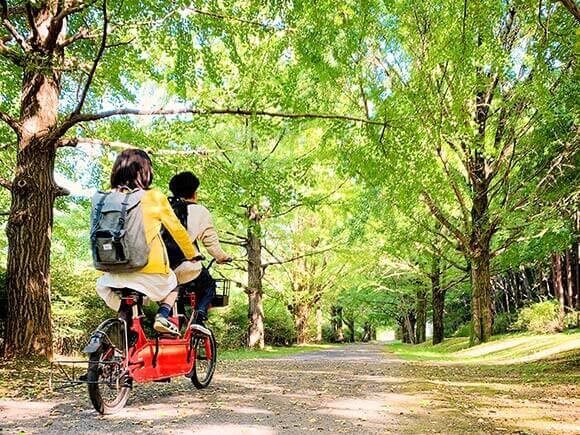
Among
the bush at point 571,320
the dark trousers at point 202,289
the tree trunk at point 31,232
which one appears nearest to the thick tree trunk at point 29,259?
the tree trunk at point 31,232

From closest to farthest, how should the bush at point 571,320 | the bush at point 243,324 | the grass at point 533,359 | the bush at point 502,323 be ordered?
the grass at point 533,359 → the bush at point 571,320 → the bush at point 243,324 → the bush at point 502,323

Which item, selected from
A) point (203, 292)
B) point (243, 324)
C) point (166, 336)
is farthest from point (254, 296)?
point (166, 336)

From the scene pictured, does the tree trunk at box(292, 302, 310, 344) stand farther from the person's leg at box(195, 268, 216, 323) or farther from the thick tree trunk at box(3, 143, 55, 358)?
the person's leg at box(195, 268, 216, 323)

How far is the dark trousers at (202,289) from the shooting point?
523 centimetres

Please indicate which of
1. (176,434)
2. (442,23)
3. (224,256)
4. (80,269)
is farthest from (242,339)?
(176,434)

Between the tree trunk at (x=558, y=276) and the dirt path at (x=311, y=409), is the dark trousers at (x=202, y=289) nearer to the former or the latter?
the dirt path at (x=311, y=409)

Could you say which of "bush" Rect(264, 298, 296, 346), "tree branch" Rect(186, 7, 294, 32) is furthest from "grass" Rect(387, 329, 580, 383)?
"bush" Rect(264, 298, 296, 346)

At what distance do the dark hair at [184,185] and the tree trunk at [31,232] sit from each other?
3.00 meters

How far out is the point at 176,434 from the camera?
11.2 feet

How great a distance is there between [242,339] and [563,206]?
12531 mm

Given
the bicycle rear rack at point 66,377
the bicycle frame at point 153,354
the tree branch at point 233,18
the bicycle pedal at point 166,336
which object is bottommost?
the bicycle rear rack at point 66,377

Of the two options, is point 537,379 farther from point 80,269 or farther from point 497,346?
point 80,269

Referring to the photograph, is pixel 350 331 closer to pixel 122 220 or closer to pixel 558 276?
pixel 558 276

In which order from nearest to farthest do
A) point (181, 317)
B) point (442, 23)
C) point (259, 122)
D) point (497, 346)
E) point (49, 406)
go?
point (49, 406)
point (181, 317)
point (259, 122)
point (442, 23)
point (497, 346)
